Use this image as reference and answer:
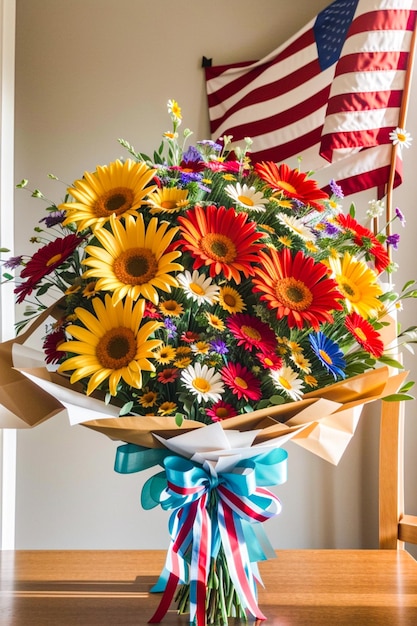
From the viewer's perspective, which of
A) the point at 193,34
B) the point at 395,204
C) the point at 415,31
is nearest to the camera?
the point at 415,31

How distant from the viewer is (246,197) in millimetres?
660

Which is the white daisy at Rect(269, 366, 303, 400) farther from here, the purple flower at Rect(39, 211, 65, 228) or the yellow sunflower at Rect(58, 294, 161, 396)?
the purple flower at Rect(39, 211, 65, 228)

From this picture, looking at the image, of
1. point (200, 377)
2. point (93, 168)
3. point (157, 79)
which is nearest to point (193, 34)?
point (157, 79)

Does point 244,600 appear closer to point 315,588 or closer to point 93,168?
point 315,588

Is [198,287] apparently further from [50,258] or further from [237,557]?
[237,557]

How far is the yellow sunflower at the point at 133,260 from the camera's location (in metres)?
0.58

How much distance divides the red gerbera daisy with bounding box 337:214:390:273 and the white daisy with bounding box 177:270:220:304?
0.18 m

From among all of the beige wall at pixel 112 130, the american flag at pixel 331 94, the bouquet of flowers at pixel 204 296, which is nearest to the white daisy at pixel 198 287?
the bouquet of flowers at pixel 204 296

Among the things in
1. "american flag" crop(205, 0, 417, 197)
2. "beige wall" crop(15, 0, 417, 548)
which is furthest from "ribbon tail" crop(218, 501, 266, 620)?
"beige wall" crop(15, 0, 417, 548)

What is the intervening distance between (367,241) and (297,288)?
0.13 metres

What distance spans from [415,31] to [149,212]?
107cm

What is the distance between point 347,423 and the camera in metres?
0.68

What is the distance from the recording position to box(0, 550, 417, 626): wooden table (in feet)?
2.25

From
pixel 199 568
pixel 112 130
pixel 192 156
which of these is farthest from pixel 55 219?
pixel 112 130
